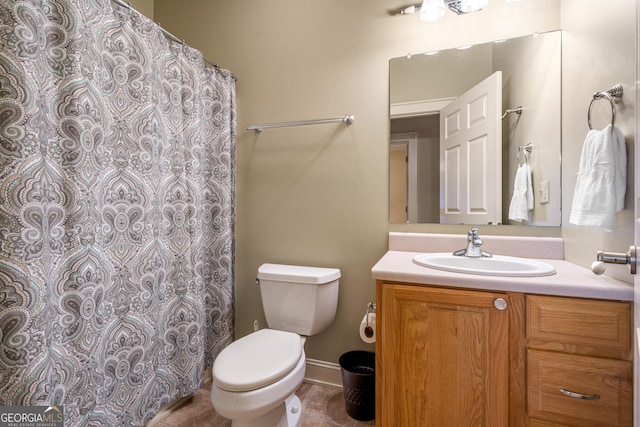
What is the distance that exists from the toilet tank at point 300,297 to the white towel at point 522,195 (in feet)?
3.20

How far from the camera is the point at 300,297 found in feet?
5.26

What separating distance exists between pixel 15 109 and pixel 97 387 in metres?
1.06

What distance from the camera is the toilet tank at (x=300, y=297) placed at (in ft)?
5.22

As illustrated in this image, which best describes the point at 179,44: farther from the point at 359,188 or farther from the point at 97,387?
the point at 97,387

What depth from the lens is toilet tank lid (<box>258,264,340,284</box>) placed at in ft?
5.17

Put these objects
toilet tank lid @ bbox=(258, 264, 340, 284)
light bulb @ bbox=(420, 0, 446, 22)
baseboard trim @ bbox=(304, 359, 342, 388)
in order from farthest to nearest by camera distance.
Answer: baseboard trim @ bbox=(304, 359, 342, 388) → toilet tank lid @ bbox=(258, 264, 340, 284) → light bulb @ bbox=(420, 0, 446, 22)

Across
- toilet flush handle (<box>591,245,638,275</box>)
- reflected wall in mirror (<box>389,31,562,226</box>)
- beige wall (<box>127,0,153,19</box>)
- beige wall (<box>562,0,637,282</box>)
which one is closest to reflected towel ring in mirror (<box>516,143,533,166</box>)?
reflected wall in mirror (<box>389,31,562,226</box>)

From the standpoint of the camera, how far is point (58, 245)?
40.8 inches

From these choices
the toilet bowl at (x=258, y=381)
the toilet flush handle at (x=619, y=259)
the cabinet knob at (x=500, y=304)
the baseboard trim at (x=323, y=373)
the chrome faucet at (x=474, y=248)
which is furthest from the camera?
the baseboard trim at (x=323, y=373)

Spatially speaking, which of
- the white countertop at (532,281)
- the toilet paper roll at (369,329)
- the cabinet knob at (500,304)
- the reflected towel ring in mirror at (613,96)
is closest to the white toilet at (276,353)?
the toilet paper roll at (369,329)

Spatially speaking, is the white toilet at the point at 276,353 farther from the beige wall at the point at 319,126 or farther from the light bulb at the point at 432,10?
the light bulb at the point at 432,10

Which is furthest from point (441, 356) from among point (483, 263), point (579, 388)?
point (483, 263)

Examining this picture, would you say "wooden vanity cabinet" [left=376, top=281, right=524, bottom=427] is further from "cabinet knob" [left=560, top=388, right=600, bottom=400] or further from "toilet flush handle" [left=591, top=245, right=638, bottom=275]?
"toilet flush handle" [left=591, top=245, right=638, bottom=275]

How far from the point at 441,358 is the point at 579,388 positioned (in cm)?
40
